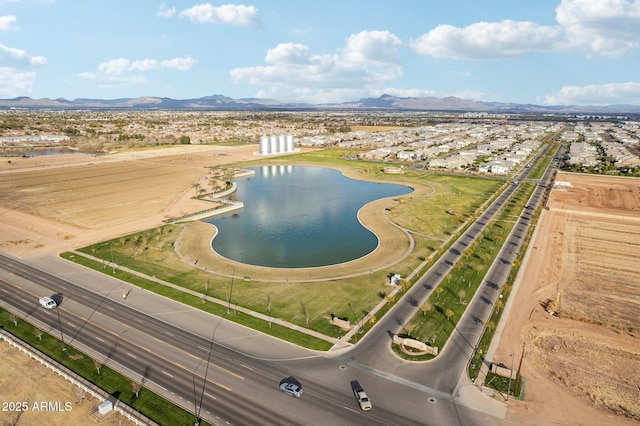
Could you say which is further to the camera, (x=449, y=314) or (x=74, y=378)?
(x=449, y=314)

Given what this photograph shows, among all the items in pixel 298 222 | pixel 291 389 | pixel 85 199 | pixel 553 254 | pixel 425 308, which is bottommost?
pixel 291 389

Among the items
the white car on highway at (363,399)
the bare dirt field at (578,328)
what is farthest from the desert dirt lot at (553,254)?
the white car on highway at (363,399)

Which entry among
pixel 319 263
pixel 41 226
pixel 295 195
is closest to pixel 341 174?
pixel 295 195

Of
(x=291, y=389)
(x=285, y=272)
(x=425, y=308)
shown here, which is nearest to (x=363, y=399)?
(x=291, y=389)

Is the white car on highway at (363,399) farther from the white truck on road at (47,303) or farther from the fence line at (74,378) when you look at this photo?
the white truck on road at (47,303)

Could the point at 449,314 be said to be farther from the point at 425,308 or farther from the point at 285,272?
the point at 285,272

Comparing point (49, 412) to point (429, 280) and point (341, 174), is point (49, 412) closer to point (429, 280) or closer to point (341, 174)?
point (429, 280)
